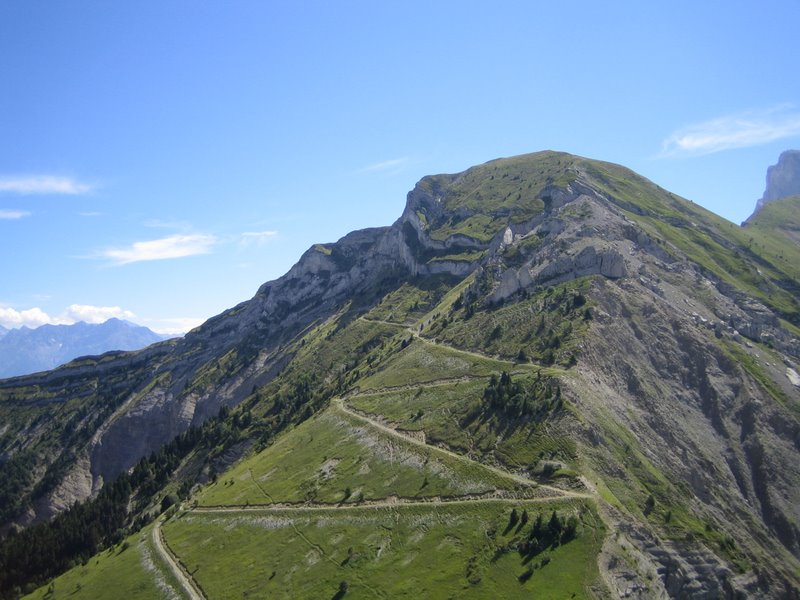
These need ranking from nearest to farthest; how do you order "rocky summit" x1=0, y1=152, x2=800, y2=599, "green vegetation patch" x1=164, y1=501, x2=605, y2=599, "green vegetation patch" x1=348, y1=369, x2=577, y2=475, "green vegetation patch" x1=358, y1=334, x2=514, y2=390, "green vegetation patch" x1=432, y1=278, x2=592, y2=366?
"green vegetation patch" x1=164, y1=501, x2=605, y2=599 → "rocky summit" x1=0, y1=152, x2=800, y2=599 → "green vegetation patch" x1=348, y1=369, x2=577, y2=475 → "green vegetation patch" x1=432, y1=278, x2=592, y2=366 → "green vegetation patch" x1=358, y1=334, x2=514, y2=390

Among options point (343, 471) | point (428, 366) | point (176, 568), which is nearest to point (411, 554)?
point (343, 471)

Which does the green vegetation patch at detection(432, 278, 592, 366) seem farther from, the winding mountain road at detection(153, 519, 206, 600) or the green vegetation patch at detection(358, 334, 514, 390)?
the winding mountain road at detection(153, 519, 206, 600)

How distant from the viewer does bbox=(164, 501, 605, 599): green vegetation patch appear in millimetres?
72188

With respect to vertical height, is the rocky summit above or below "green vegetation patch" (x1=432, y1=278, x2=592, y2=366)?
below

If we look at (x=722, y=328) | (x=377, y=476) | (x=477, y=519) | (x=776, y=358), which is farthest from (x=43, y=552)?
(x=776, y=358)

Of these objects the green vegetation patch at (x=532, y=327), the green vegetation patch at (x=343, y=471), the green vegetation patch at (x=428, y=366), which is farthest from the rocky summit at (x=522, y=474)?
the green vegetation patch at (x=428, y=366)

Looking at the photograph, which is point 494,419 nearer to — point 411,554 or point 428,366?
point 411,554

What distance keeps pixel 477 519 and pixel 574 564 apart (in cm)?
1752

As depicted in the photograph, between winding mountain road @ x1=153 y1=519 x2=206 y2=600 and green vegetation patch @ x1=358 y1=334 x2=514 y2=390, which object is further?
green vegetation patch @ x1=358 y1=334 x2=514 y2=390

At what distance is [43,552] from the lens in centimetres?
14900

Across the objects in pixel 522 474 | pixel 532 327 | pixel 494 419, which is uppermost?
pixel 532 327

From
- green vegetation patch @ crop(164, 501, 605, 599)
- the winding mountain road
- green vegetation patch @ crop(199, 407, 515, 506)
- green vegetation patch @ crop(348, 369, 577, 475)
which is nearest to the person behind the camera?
green vegetation patch @ crop(164, 501, 605, 599)

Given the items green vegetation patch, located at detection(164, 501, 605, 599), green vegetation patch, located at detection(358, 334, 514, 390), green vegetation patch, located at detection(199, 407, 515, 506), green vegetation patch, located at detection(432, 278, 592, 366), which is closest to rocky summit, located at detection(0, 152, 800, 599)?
green vegetation patch, located at detection(164, 501, 605, 599)

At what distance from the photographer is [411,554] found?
82938 mm
